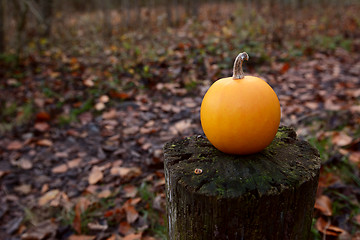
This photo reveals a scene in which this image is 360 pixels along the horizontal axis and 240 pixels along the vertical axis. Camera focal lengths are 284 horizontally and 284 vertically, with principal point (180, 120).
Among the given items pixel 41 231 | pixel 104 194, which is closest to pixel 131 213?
pixel 104 194

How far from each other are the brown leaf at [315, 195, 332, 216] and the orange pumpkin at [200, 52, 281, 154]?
102 cm

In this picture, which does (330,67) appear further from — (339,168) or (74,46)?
(74,46)

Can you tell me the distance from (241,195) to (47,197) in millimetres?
2076

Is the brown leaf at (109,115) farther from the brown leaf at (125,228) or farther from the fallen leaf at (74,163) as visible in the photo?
the brown leaf at (125,228)

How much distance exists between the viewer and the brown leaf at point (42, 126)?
3661mm

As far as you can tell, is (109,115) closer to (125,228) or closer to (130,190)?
(130,190)

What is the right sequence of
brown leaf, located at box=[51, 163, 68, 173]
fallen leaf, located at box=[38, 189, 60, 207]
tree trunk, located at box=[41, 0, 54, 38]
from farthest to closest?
tree trunk, located at box=[41, 0, 54, 38] → brown leaf, located at box=[51, 163, 68, 173] → fallen leaf, located at box=[38, 189, 60, 207]

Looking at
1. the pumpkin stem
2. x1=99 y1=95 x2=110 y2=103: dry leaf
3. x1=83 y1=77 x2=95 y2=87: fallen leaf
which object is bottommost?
x1=99 y1=95 x2=110 y2=103: dry leaf

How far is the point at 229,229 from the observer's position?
46.5 inches

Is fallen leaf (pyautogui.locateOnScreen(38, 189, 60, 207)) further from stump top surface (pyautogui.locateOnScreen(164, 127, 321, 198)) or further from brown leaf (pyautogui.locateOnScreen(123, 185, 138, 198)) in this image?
stump top surface (pyautogui.locateOnScreen(164, 127, 321, 198))

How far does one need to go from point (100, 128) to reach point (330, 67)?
4.10m

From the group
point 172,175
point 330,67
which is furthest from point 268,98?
point 330,67

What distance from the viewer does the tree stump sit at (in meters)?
1.14

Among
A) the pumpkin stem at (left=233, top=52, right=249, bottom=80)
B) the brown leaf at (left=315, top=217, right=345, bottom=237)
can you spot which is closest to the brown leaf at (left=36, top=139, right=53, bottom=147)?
the pumpkin stem at (left=233, top=52, right=249, bottom=80)
